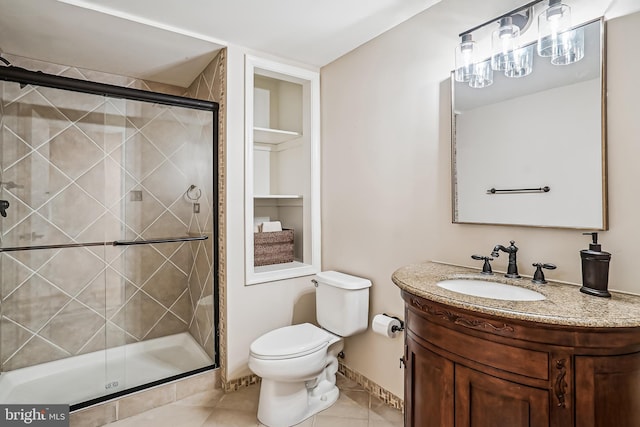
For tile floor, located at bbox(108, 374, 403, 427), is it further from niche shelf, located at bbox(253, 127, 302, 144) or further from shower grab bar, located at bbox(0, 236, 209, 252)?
niche shelf, located at bbox(253, 127, 302, 144)

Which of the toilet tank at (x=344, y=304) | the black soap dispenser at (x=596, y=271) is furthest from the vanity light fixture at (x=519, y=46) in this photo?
the toilet tank at (x=344, y=304)

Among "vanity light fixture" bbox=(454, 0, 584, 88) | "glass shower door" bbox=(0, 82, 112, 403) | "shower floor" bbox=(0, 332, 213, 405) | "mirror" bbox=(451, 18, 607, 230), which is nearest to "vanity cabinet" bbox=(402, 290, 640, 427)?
"mirror" bbox=(451, 18, 607, 230)

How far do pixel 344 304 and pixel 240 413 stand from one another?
91cm

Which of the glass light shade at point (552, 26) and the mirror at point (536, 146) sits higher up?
the glass light shade at point (552, 26)

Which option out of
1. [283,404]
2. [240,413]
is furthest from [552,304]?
[240,413]

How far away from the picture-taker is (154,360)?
92.9 inches

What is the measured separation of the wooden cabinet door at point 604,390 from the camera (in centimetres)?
A: 91

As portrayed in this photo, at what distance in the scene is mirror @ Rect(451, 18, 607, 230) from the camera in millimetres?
1238

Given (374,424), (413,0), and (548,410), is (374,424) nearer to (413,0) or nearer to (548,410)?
(548,410)

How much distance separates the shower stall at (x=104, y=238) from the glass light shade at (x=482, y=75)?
1.66 meters

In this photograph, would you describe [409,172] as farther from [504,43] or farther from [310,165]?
[310,165]

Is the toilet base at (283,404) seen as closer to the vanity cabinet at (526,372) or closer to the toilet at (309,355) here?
the toilet at (309,355)

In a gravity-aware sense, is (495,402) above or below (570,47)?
below

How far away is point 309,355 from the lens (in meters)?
1.89
